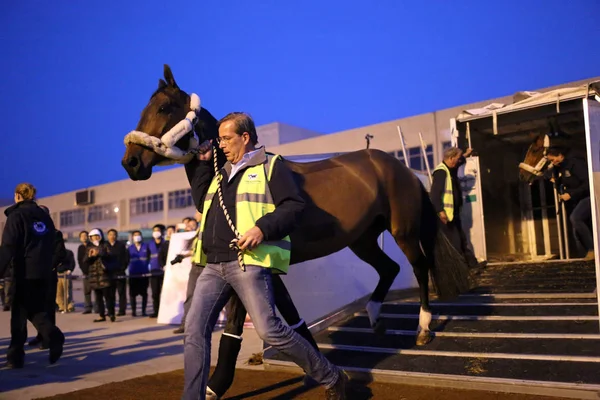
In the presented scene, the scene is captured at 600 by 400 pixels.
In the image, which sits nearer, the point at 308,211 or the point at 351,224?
the point at 308,211

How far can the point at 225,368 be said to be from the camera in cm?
404

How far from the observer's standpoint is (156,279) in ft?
38.2

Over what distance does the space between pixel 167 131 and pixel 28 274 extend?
3080mm

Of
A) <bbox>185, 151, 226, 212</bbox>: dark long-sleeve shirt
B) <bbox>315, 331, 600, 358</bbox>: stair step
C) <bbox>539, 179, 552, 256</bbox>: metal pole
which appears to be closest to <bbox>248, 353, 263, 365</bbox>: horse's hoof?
<bbox>315, 331, 600, 358</bbox>: stair step

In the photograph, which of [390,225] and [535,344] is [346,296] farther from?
[535,344]

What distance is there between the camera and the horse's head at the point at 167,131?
3734mm

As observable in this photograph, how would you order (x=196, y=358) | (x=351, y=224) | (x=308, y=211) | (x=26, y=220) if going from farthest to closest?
(x=26, y=220) < (x=351, y=224) < (x=308, y=211) < (x=196, y=358)

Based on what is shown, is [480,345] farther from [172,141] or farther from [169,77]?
[169,77]

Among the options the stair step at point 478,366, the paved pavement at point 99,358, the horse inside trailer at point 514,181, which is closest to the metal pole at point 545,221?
the horse inside trailer at point 514,181

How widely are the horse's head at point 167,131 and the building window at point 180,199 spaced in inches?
1649

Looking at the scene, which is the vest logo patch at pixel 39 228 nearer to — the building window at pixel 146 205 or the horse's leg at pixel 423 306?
the horse's leg at pixel 423 306

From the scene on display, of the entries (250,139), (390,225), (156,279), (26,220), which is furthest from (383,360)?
(156,279)

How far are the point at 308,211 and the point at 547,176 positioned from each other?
6.18 m

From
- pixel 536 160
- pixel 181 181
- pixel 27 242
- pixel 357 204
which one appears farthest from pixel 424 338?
pixel 181 181
